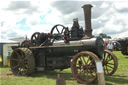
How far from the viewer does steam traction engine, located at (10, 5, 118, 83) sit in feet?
20.0

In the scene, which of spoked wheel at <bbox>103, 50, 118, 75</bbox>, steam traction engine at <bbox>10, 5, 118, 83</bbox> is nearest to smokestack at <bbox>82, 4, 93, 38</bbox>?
steam traction engine at <bbox>10, 5, 118, 83</bbox>

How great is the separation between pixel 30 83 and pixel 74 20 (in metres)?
2.85

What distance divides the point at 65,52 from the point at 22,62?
2.16 m

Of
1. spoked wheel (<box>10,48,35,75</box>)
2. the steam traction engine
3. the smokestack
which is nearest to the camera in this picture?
the steam traction engine

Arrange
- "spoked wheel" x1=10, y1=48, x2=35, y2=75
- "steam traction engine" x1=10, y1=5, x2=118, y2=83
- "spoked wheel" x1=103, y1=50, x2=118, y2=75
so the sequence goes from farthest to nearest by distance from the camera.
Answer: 1. "spoked wheel" x1=10, y1=48, x2=35, y2=75
2. "spoked wheel" x1=103, y1=50, x2=118, y2=75
3. "steam traction engine" x1=10, y1=5, x2=118, y2=83

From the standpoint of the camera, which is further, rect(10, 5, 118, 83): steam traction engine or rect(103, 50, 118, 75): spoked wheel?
rect(103, 50, 118, 75): spoked wheel

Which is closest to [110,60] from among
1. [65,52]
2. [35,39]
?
[65,52]

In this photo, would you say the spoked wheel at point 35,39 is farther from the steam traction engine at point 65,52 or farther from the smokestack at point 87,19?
the smokestack at point 87,19

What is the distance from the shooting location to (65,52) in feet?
23.1

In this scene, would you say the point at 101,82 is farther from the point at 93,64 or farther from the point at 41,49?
the point at 41,49

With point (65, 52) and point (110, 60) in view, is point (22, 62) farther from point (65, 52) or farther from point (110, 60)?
point (110, 60)

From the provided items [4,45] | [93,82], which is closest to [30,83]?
[93,82]

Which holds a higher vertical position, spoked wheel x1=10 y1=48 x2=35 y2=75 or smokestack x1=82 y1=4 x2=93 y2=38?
smokestack x1=82 y1=4 x2=93 y2=38

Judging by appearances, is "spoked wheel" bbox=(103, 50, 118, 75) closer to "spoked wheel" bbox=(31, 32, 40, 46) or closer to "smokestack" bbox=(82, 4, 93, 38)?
"smokestack" bbox=(82, 4, 93, 38)
